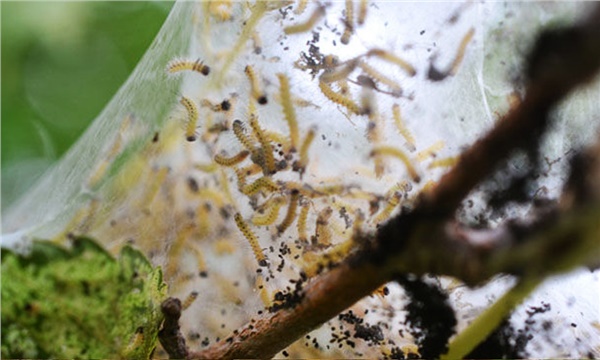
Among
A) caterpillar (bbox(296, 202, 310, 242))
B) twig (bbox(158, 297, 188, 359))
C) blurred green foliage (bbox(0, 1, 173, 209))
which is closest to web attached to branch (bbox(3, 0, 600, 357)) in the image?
caterpillar (bbox(296, 202, 310, 242))

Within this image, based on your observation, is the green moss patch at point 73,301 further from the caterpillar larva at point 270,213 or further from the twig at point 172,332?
the caterpillar larva at point 270,213

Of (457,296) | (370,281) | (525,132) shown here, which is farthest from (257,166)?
(525,132)

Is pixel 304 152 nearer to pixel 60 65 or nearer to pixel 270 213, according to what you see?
pixel 270 213

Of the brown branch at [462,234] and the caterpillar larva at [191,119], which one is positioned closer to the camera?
the brown branch at [462,234]

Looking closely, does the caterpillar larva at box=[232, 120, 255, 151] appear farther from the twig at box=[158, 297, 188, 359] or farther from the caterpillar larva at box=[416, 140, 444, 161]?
the twig at box=[158, 297, 188, 359]

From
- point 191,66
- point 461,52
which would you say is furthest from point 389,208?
point 191,66

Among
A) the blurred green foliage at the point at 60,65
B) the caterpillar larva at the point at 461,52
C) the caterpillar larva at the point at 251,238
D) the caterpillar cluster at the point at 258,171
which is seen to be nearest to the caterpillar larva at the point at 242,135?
the caterpillar cluster at the point at 258,171
